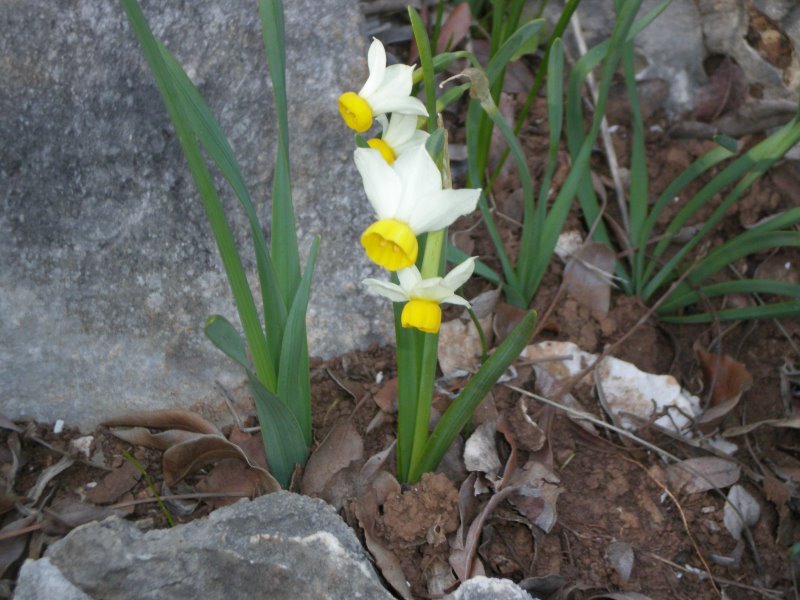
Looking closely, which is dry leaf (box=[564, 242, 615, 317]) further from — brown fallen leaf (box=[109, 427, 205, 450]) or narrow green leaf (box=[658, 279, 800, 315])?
brown fallen leaf (box=[109, 427, 205, 450])

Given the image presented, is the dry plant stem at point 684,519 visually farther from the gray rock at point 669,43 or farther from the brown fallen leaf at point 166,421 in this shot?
the gray rock at point 669,43

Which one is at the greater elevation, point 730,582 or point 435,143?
point 435,143

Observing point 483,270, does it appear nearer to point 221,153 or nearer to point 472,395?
point 472,395

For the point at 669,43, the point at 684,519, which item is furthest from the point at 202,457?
the point at 669,43

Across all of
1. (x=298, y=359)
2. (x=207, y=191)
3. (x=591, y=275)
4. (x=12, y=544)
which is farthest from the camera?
(x=591, y=275)

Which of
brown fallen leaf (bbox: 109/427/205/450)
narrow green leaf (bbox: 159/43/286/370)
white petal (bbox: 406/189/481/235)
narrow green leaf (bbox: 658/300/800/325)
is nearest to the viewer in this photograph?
white petal (bbox: 406/189/481/235)

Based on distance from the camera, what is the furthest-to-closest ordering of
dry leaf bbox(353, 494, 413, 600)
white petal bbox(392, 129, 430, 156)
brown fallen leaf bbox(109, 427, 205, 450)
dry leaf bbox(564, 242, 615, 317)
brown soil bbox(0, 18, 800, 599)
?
dry leaf bbox(564, 242, 615, 317) → brown fallen leaf bbox(109, 427, 205, 450) → brown soil bbox(0, 18, 800, 599) → dry leaf bbox(353, 494, 413, 600) → white petal bbox(392, 129, 430, 156)

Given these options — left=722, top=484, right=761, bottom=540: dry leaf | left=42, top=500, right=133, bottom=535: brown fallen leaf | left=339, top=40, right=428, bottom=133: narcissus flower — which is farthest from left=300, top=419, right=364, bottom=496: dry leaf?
left=722, top=484, right=761, bottom=540: dry leaf
